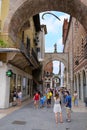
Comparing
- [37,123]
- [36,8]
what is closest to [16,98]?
[36,8]

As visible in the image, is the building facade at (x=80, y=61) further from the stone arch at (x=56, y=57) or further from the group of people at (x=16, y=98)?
the stone arch at (x=56, y=57)

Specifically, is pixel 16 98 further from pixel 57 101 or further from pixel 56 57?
pixel 56 57

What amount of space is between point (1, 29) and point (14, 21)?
1231 mm

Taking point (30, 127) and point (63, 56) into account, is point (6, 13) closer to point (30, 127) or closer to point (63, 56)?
point (30, 127)

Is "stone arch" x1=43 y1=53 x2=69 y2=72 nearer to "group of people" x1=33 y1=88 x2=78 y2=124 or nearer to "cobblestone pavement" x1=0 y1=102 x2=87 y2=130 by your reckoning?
"group of people" x1=33 y1=88 x2=78 y2=124

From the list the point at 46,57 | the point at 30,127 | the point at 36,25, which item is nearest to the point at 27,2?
the point at 30,127

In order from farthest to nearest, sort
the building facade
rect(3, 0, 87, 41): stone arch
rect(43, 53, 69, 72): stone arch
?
rect(43, 53, 69, 72): stone arch < the building facade < rect(3, 0, 87, 41): stone arch

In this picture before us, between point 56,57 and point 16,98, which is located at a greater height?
point 56,57

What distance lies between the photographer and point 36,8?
752 inches

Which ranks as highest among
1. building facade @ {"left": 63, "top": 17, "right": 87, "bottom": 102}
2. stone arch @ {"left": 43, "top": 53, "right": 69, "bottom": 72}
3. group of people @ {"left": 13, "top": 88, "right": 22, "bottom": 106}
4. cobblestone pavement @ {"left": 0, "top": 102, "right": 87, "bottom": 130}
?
stone arch @ {"left": 43, "top": 53, "right": 69, "bottom": 72}

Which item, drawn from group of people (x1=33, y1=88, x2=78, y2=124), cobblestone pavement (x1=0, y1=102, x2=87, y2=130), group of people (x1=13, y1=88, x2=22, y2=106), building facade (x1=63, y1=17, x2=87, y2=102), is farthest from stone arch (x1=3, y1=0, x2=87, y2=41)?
cobblestone pavement (x1=0, y1=102, x2=87, y2=130)

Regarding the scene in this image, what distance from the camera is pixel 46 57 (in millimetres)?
55281

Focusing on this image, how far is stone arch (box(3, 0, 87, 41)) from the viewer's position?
17.7 metres

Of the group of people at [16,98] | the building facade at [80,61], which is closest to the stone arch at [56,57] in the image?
the building facade at [80,61]
